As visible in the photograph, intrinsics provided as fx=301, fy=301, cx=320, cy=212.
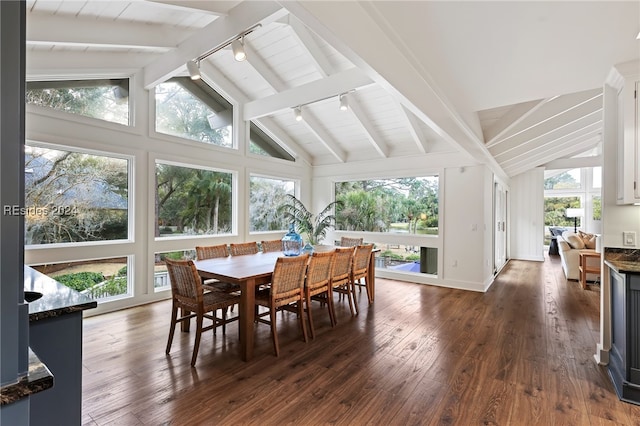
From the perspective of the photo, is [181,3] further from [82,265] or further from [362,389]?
[362,389]

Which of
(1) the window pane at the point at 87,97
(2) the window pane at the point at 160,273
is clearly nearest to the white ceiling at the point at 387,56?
(1) the window pane at the point at 87,97

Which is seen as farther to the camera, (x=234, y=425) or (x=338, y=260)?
(x=338, y=260)

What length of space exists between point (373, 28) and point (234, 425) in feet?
8.70

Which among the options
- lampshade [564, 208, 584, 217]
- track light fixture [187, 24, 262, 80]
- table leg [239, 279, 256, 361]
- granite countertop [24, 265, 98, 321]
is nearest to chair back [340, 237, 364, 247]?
table leg [239, 279, 256, 361]

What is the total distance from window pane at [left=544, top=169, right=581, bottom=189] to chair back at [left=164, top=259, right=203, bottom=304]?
11371 millimetres

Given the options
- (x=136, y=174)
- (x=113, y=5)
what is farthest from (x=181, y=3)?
(x=136, y=174)

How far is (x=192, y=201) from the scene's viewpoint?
4.93 m

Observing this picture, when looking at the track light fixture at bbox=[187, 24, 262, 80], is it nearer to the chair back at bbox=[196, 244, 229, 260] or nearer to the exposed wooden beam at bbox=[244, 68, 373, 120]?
the exposed wooden beam at bbox=[244, 68, 373, 120]

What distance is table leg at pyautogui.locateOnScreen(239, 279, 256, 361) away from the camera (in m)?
2.67

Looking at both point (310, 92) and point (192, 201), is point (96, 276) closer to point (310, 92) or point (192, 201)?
point (192, 201)

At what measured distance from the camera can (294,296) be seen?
10.1 feet

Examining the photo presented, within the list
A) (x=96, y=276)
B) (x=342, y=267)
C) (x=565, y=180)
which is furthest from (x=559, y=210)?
(x=96, y=276)

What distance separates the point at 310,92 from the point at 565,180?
998 cm

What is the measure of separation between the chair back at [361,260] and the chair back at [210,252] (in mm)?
1700
